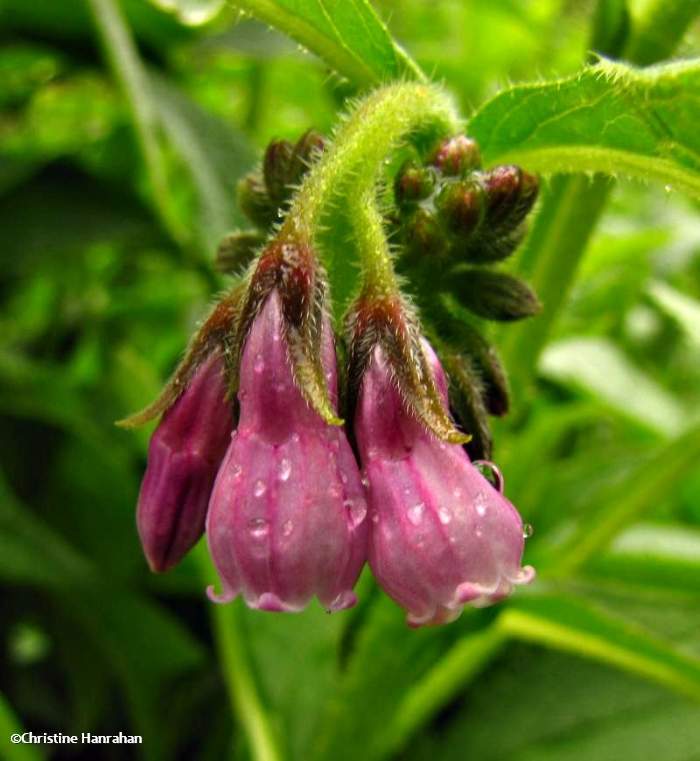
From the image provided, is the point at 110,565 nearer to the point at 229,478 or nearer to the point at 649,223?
the point at 229,478

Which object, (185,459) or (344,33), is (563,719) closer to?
(185,459)

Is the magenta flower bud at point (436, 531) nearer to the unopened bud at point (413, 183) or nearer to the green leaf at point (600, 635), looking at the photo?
the unopened bud at point (413, 183)

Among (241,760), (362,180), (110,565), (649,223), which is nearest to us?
(362,180)

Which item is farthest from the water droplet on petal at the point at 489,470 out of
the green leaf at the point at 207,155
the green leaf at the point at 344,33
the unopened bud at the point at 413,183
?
Result: the green leaf at the point at 207,155

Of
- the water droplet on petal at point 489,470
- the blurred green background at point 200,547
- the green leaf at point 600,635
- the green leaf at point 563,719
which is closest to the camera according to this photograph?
the water droplet on petal at point 489,470

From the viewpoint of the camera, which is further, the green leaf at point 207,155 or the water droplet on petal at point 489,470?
the green leaf at point 207,155

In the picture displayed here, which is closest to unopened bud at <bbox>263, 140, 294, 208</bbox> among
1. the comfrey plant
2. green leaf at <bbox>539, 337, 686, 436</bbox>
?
the comfrey plant

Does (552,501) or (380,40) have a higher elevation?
(380,40)

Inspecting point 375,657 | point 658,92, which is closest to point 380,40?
point 658,92
